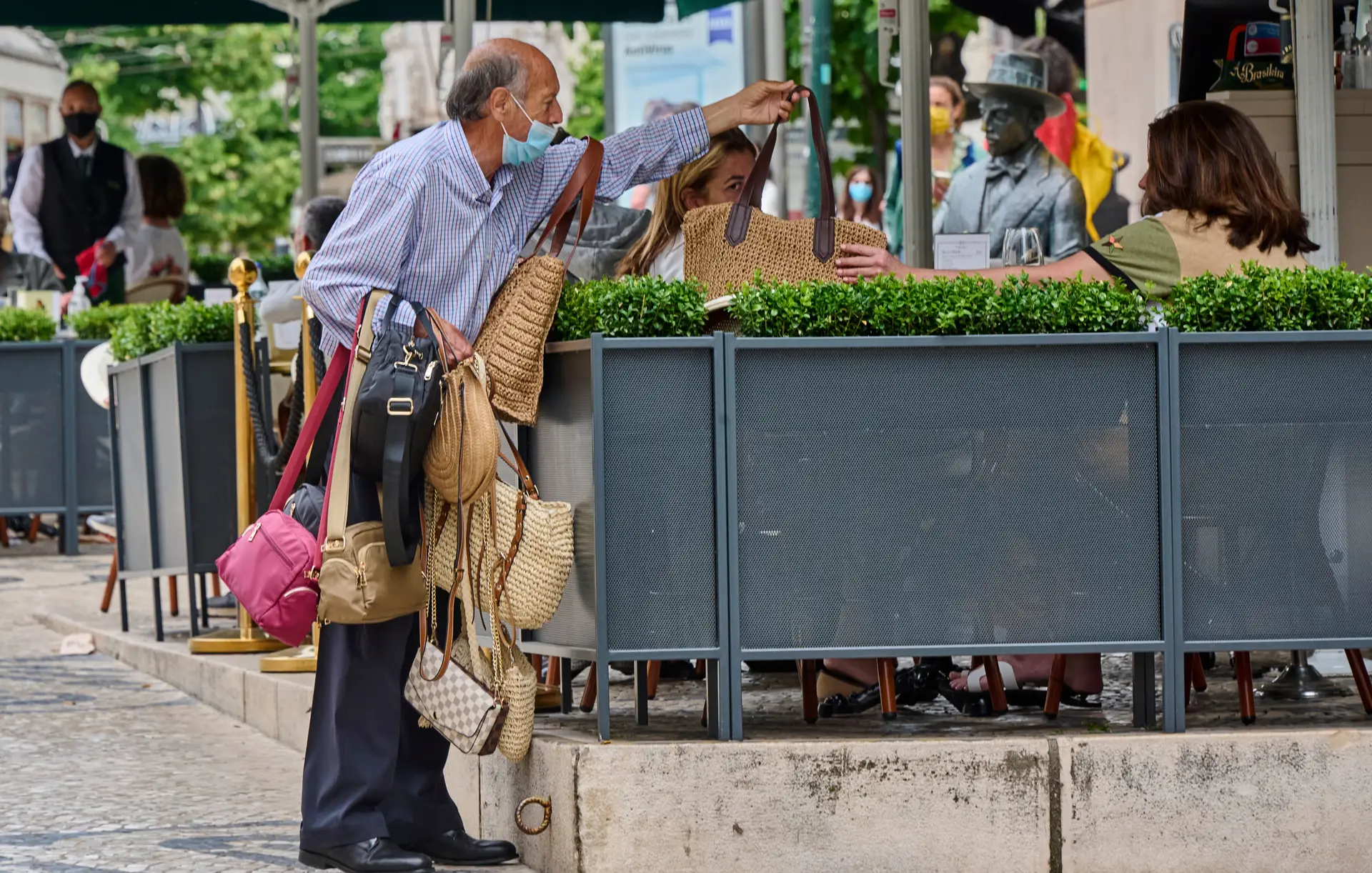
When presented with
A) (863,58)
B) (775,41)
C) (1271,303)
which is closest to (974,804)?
(1271,303)

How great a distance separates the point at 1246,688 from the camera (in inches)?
227

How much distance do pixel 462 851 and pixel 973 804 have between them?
4.35 feet

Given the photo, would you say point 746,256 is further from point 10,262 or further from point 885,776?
point 10,262

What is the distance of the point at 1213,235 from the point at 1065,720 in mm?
1385

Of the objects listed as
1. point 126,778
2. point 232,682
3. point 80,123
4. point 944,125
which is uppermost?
point 80,123

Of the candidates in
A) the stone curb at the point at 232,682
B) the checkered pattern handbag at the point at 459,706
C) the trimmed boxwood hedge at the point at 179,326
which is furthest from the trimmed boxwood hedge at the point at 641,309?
the trimmed boxwood hedge at the point at 179,326

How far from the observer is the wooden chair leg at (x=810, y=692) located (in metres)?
5.86

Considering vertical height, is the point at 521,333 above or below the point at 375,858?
above

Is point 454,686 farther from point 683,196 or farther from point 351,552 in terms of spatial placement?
point 683,196

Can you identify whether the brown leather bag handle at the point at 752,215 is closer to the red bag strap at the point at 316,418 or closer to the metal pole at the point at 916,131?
the red bag strap at the point at 316,418

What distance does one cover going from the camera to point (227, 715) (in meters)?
8.34

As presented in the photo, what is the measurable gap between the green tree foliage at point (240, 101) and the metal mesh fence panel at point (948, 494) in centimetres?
4084

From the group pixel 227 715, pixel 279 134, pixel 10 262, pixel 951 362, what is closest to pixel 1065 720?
pixel 951 362

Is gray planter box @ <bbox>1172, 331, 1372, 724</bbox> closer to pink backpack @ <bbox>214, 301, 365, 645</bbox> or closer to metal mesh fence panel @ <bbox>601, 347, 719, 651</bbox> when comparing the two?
metal mesh fence panel @ <bbox>601, 347, 719, 651</bbox>
